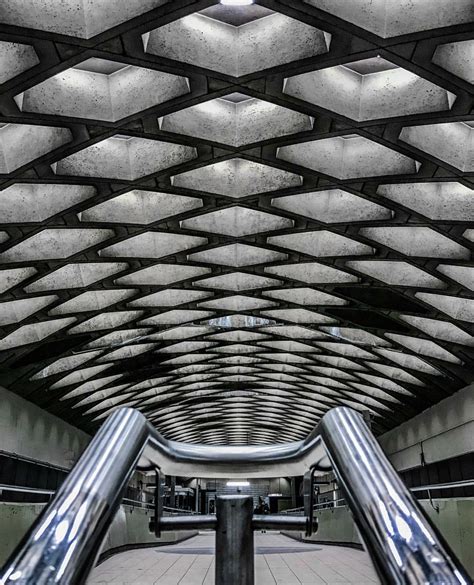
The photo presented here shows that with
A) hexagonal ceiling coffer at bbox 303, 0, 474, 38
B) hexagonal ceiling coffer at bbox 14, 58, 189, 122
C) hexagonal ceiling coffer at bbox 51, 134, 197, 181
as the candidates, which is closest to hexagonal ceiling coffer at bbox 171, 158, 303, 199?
hexagonal ceiling coffer at bbox 51, 134, 197, 181

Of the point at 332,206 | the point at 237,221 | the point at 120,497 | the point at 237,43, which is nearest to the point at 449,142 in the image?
the point at 332,206

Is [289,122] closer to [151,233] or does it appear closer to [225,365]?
[151,233]

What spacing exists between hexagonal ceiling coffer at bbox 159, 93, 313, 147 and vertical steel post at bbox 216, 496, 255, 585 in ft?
45.9

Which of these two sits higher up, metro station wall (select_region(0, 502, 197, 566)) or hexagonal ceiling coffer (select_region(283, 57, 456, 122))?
hexagonal ceiling coffer (select_region(283, 57, 456, 122))

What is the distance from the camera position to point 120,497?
224 cm

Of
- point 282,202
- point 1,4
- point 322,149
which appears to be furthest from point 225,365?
point 1,4

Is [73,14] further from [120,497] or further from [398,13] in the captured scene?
[120,497]

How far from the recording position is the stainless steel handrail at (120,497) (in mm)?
1757

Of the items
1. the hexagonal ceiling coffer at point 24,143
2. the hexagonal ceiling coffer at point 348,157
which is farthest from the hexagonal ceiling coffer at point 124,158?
the hexagonal ceiling coffer at point 348,157

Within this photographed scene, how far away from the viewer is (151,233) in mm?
23641

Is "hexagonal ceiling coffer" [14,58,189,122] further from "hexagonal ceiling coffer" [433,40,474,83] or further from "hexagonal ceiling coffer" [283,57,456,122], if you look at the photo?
"hexagonal ceiling coffer" [433,40,474,83]

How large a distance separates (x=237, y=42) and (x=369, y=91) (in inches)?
152

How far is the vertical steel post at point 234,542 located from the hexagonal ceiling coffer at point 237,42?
38.1 feet

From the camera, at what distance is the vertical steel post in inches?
117
